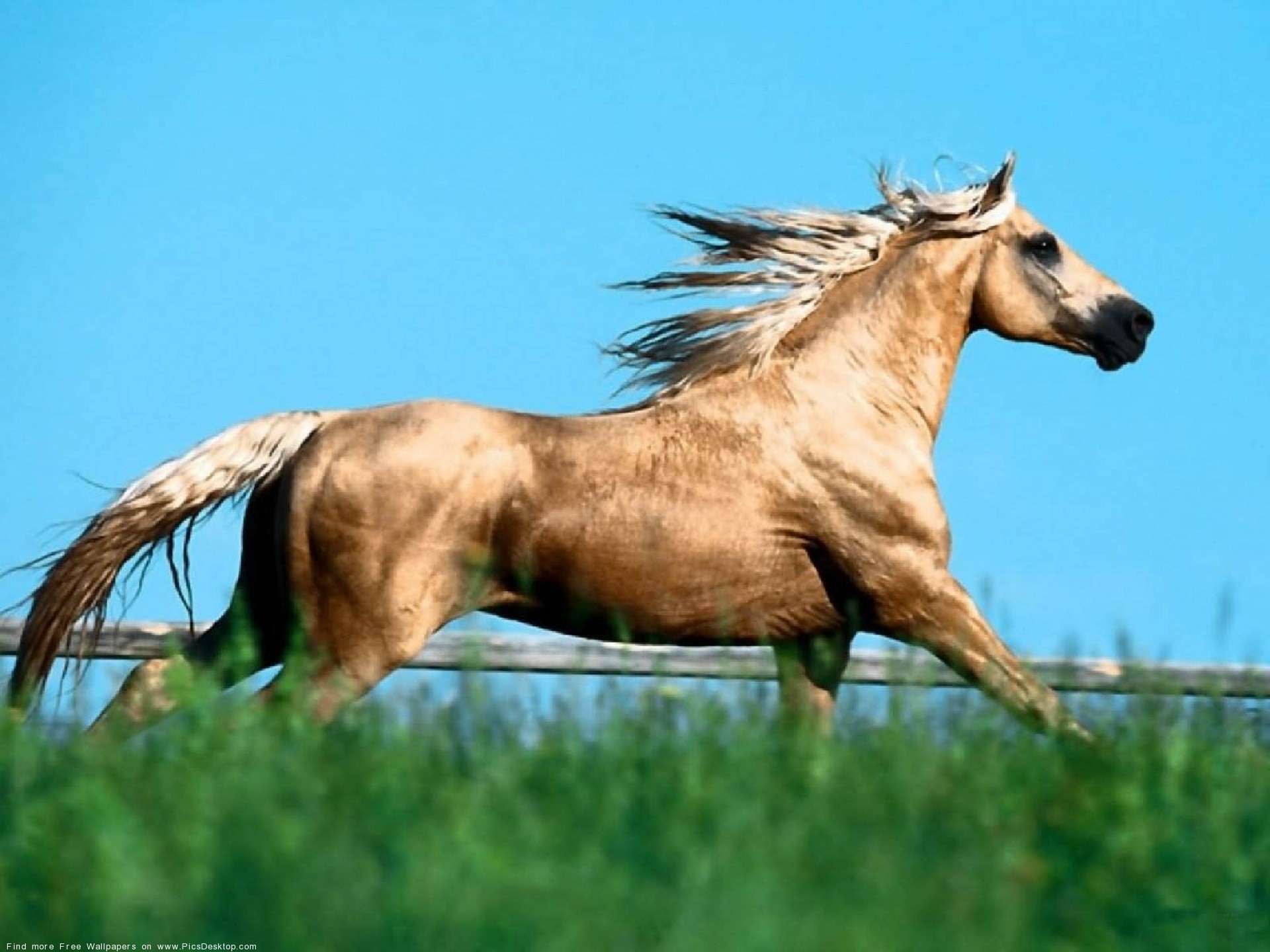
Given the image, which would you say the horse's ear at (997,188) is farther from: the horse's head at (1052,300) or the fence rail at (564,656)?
the fence rail at (564,656)

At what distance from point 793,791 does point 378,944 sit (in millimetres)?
1126

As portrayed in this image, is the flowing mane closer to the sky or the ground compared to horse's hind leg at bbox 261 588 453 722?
closer to the sky

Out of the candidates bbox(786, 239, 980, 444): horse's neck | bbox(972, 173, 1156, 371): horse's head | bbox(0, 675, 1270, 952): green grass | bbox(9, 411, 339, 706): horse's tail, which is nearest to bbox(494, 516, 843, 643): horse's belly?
bbox(786, 239, 980, 444): horse's neck

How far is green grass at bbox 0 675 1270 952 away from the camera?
103 inches

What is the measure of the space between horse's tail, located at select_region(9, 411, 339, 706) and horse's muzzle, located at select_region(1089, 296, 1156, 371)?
8.92 ft

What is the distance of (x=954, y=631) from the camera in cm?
634

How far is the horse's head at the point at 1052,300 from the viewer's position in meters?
7.02

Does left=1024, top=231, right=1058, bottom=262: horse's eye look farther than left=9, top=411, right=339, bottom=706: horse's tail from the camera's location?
Yes

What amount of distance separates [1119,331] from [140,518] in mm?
3390

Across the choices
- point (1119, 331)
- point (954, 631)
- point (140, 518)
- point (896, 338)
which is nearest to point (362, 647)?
point (140, 518)

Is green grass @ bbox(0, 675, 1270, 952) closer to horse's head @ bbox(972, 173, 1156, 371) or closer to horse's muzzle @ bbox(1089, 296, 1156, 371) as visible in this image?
horse's head @ bbox(972, 173, 1156, 371)

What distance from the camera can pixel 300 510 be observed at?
598 cm

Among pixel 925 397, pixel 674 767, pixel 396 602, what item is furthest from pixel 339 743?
Result: pixel 925 397

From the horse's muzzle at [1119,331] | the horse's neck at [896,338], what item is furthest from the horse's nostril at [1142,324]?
the horse's neck at [896,338]
